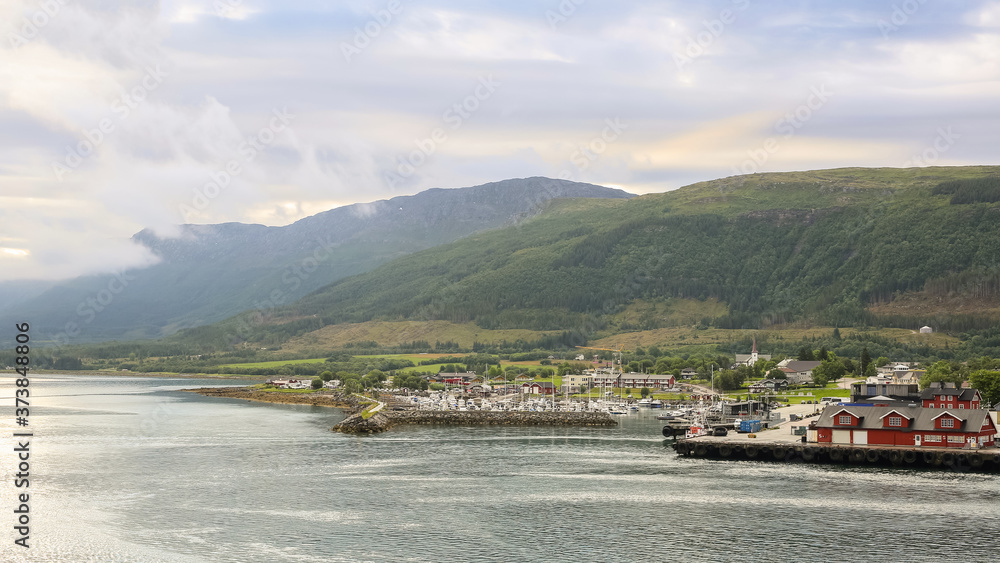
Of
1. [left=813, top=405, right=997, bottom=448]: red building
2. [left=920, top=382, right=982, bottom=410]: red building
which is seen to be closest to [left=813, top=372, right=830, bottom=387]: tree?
[left=920, top=382, right=982, bottom=410]: red building

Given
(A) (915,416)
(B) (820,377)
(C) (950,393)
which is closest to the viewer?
(A) (915,416)

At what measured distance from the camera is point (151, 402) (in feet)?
446

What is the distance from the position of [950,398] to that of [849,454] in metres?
14.0

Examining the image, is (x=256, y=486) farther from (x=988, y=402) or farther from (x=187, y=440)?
(x=988, y=402)

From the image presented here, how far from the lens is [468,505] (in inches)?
1980

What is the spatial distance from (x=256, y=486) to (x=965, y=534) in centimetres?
3703

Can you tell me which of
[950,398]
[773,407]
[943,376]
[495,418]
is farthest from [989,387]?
[495,418]

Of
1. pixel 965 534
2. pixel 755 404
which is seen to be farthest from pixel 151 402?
pixel 965 534

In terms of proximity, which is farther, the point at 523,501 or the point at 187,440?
the point at 187,440

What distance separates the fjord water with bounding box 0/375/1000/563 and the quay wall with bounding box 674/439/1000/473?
79.8 inches

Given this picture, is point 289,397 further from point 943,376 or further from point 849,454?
point 849,454

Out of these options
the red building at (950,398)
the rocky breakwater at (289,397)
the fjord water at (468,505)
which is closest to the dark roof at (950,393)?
the red building at (950,398)

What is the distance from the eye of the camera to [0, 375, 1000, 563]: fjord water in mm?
40469

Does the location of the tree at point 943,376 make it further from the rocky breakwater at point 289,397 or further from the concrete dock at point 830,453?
the rocky breakwater at point 289,397
